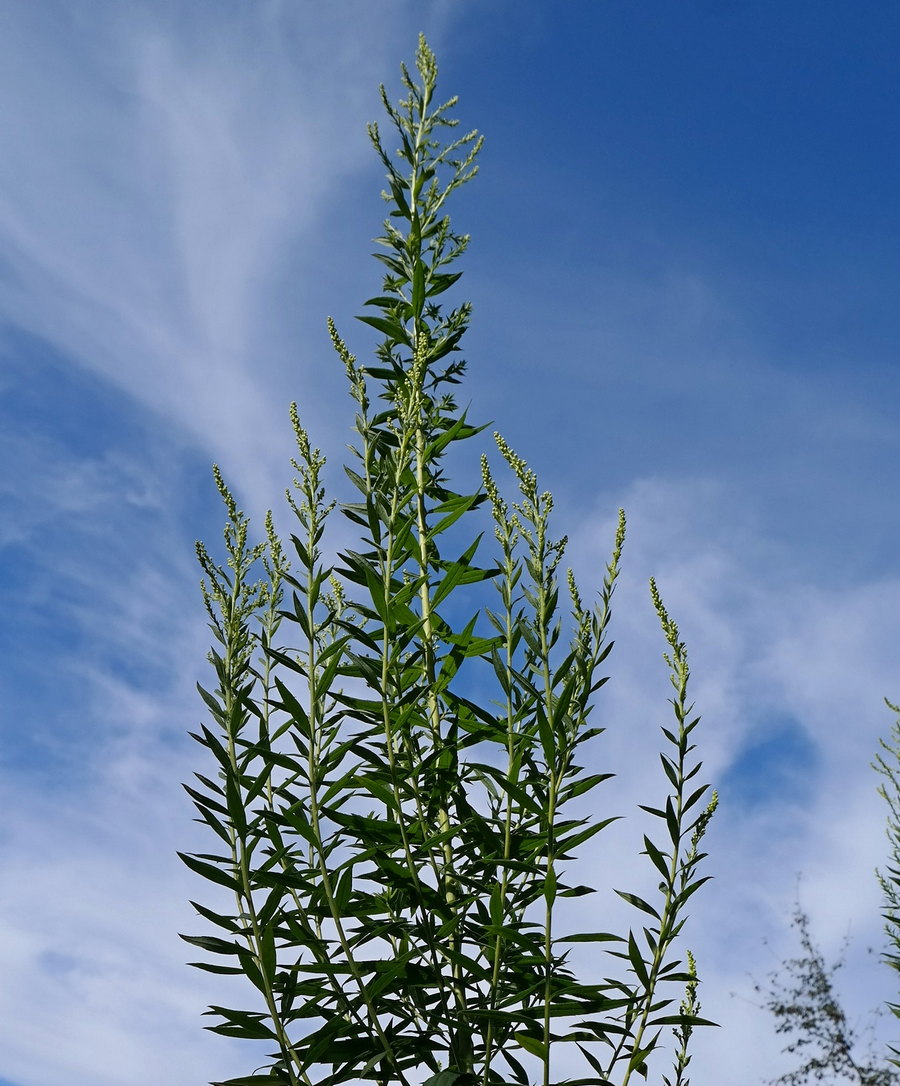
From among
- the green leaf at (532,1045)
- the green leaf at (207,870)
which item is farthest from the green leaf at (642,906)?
the green leaf at (207,870)

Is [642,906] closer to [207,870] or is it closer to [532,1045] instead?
[532,1045]

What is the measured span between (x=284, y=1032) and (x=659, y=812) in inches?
44.0

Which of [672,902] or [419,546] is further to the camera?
[419,546]

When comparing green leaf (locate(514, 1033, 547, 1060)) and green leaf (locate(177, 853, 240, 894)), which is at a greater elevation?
green leaf (locate(177, 853, 240, 894))

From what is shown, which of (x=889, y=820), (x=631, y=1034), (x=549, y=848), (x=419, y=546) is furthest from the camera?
(x=889, y=820)

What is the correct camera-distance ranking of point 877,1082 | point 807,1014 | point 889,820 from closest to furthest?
point 889,820 < point 877,1082 < point 807,1014

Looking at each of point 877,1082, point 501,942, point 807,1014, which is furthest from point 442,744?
point 807,1014

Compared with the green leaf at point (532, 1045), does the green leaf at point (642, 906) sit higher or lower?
higher

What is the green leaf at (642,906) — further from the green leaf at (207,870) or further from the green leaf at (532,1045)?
the green leaf at (207,870)

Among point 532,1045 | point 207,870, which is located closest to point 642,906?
point 532,1045

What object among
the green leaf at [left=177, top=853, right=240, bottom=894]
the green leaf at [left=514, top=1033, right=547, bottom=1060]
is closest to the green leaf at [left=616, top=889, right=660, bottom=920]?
the green leaf at [left=514, top=1033, right=547, bottom=1060]

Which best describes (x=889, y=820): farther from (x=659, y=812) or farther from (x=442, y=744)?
(x=442, y=744)

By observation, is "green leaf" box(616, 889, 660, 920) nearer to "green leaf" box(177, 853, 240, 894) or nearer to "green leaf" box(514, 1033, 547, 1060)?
"green leaf" box(514, 1033, 547, 1060)

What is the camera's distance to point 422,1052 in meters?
2.35
